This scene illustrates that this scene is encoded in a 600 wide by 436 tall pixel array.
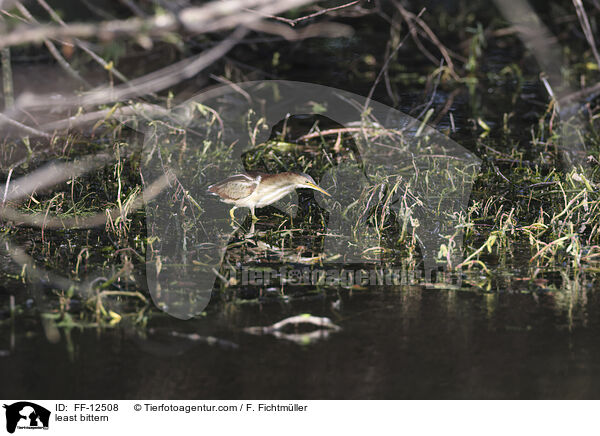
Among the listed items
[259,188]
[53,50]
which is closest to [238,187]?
[259,188]

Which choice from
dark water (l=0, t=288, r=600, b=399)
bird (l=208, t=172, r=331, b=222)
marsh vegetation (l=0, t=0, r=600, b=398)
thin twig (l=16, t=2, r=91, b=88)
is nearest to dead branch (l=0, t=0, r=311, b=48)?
marsh vegetation (l=0, t=0, r=600, b=398)

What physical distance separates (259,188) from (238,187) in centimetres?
13

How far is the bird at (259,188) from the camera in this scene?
493 centimetres

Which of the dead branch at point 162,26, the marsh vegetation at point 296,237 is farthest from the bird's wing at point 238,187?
the dead branch at point 162,26

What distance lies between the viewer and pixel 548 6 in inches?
417

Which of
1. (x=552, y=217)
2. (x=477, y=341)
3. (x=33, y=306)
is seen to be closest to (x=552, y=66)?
(x=552, y=217)

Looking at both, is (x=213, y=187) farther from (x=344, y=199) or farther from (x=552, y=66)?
(x=552, y=66)
